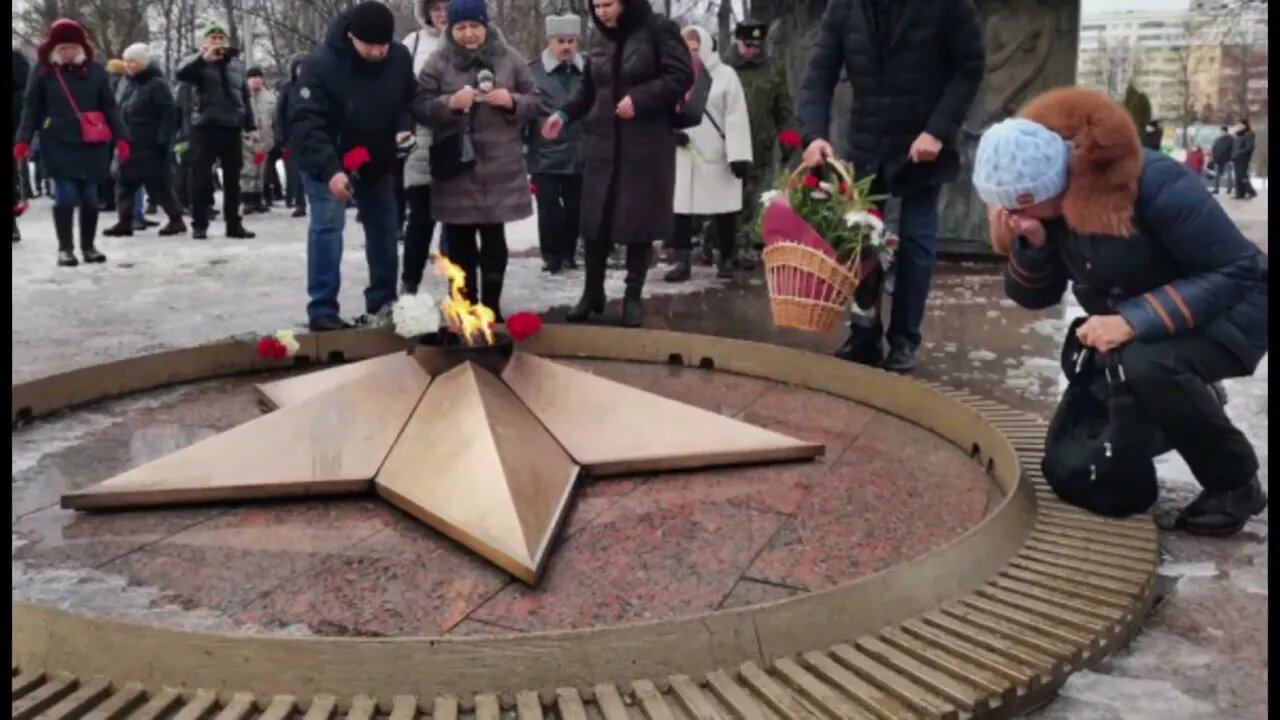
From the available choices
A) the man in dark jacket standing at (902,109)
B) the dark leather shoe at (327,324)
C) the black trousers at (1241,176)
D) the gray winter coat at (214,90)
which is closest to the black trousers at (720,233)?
the dark leather shoe at (327,324)

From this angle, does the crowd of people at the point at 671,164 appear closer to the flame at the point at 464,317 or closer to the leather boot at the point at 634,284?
the leather boot at the point at 634,284

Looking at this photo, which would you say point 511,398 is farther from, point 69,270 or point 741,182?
point 69,270

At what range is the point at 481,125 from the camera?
20.8 ft

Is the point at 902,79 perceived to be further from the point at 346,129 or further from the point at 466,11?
the point at 346,129

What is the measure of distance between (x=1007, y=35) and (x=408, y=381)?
685 cm

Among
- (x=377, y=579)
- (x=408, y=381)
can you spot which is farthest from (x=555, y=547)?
(x=408, y=381)

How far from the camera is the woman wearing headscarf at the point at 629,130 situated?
6.20 meters

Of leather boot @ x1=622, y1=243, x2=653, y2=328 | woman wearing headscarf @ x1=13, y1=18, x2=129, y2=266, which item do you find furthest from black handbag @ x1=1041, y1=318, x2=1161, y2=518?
woman wearing headscarf @ x1=13, y1=18, x2=129, y2=266

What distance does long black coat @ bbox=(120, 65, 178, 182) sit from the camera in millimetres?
11578

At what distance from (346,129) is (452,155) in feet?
1.74

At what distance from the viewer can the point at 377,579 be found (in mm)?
3027

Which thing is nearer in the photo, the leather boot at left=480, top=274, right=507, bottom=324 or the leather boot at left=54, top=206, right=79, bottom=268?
the leather boot at left=480, top=274, right=507, bottom=324

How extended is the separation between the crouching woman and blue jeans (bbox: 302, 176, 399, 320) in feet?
12.6

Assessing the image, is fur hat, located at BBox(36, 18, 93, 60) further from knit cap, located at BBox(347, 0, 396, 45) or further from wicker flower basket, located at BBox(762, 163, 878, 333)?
wicker flower basket, located at BBox(762, 163, 878, 333)
